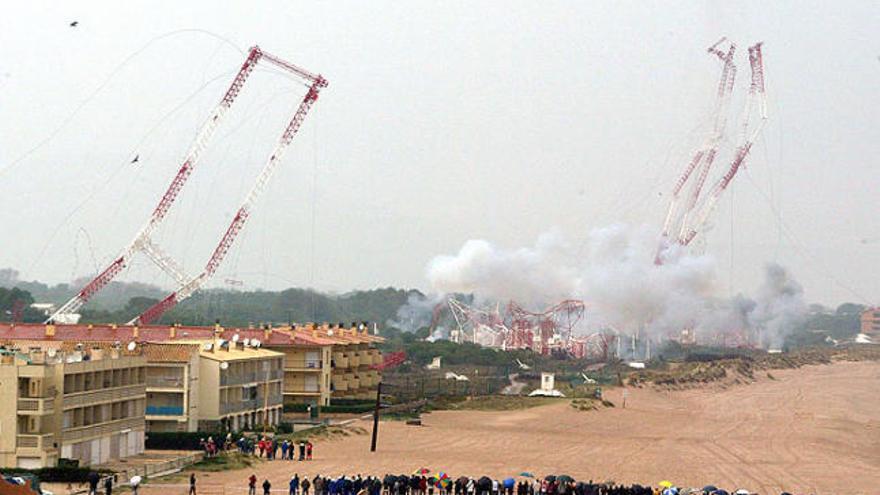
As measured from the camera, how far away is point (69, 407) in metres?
51.6

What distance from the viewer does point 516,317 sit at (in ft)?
574

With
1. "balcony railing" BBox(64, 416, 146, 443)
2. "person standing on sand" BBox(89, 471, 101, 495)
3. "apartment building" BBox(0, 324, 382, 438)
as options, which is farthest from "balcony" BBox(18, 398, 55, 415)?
"apartment building" BBox(0, 324, 382, 438)

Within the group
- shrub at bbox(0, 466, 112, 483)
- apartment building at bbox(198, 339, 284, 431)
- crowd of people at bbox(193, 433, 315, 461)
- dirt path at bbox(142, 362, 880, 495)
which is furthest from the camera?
apartment building at bbox(198, 339, 284, 431)

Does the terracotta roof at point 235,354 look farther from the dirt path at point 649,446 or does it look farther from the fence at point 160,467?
the fence at point 160,467

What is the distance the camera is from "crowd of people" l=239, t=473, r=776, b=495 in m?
46.5

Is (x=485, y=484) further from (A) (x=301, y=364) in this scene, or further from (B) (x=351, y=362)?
(B) (x=351, y=362)

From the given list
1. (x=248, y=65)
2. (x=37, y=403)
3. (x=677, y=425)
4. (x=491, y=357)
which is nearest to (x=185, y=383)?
(x=37, y=403)

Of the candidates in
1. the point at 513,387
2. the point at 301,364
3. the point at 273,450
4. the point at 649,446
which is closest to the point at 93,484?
the point at 273,450

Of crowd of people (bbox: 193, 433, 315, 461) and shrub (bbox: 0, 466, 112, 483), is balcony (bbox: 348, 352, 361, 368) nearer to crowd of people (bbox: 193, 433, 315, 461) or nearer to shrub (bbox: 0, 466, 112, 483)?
crowd of people (bbox: 193, 433, 315, 461)

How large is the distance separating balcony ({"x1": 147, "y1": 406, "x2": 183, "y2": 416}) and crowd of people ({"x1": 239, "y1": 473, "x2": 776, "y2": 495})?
15144 millimetres

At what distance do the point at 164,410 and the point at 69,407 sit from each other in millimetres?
12860

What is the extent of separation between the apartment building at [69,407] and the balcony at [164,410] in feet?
18.3

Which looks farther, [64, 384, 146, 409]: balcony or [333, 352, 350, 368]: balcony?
[333, 352, 350, 368]: balcony

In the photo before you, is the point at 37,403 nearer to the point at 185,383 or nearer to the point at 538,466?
the point at 185,383
